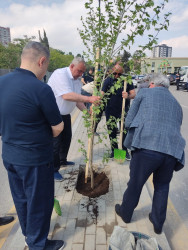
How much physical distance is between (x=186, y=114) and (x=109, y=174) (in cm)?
729

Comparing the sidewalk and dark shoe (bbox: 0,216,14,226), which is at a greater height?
the sidewalk

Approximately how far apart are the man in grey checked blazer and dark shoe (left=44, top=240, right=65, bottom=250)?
953 mm

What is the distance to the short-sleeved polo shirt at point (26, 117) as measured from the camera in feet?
4.85

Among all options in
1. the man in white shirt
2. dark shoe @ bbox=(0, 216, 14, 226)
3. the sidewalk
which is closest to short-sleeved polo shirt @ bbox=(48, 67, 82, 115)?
the man in white shirt

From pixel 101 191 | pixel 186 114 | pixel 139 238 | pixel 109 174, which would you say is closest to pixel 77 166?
pixel 109 174

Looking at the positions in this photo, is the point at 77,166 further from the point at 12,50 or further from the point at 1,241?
the point at 12,50

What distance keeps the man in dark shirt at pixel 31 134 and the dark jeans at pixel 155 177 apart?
926 mm

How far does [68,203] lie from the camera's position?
2738mm

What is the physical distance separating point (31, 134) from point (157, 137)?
1232mm

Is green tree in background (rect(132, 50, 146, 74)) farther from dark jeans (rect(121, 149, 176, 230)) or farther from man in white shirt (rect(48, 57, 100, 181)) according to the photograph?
dark jeans (rect(121, 149, 176, 230))

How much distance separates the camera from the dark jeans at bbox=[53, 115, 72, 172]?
331cm

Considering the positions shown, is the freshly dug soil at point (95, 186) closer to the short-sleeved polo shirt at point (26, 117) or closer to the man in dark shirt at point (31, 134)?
the man in dark shirt at point (31, 134)

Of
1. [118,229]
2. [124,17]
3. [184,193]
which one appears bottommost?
[184,193]

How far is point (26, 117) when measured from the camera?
1528 mm
